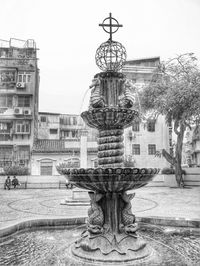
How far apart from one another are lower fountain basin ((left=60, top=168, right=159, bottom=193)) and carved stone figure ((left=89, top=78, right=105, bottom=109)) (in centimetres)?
147

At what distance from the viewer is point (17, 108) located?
109 feet

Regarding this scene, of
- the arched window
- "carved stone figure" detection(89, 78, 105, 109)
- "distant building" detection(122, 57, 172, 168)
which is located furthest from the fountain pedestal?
"distant building" detection(122, 57, 172, 168)

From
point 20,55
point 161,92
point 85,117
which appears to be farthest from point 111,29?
point 20,55

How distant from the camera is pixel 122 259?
4223 mm

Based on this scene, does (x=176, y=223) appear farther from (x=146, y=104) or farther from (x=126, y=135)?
(x=126, y=135)

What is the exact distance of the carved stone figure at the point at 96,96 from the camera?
5.16 m

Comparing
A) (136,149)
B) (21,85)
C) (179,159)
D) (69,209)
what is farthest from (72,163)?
(69,209)

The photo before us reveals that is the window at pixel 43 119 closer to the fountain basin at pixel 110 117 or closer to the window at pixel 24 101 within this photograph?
the window at pixel 24 101

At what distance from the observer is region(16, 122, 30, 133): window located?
109ft

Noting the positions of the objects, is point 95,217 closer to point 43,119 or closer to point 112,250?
point 112,250

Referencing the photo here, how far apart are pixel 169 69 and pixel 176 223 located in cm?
1877

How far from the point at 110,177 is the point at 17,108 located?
31143 mm

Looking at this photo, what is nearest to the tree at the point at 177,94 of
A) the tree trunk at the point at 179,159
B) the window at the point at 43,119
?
the tree trunk at the point at 179,159

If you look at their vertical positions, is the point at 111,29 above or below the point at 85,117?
above
